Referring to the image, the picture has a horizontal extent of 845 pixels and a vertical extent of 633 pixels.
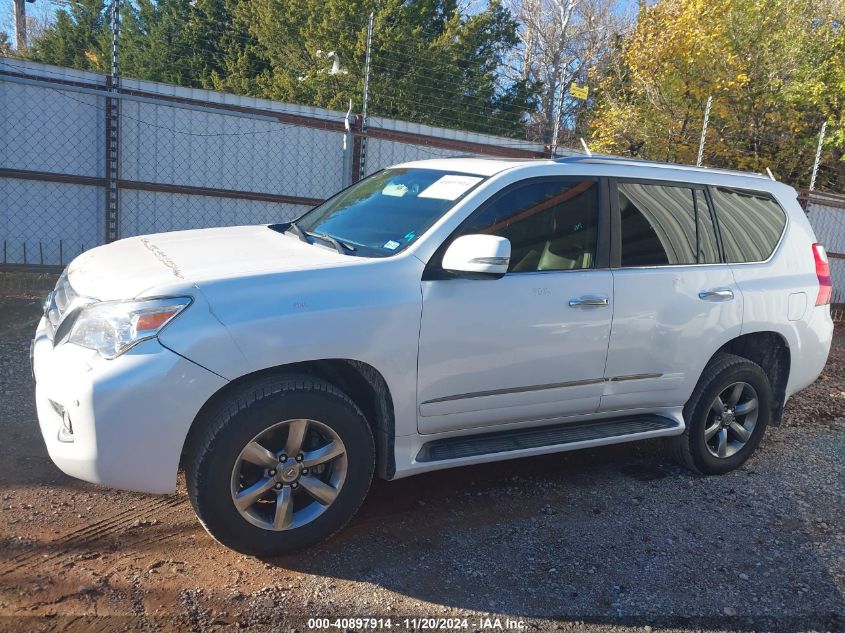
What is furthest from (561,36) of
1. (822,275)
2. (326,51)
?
(822,275)

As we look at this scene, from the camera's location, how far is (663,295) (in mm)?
4234

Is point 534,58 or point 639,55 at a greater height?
point 534,58

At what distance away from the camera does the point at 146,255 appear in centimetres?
363

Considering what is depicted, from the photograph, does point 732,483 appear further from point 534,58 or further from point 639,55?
point 534,58

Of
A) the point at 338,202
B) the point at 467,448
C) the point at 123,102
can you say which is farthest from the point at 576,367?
the point at 123,102

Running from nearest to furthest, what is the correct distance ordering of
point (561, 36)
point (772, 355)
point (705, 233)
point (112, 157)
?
point (705, 233)
point (772, 355)
point (112, 157)
point (561, 36)

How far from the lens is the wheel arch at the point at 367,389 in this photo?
3.37 m

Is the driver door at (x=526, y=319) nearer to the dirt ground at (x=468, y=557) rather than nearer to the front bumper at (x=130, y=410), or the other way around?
the dirt ground at (x=468, y=557)

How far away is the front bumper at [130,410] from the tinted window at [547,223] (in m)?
1.57

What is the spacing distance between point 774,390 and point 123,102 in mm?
7188

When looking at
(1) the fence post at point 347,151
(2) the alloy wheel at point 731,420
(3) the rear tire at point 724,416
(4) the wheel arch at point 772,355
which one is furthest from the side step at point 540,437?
(1) the fence post at point 347,151

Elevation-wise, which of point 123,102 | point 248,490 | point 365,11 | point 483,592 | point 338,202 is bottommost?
point 483,592

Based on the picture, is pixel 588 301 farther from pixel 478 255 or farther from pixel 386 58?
pixel 386 58

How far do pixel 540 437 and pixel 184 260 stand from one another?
2051 millimetres
